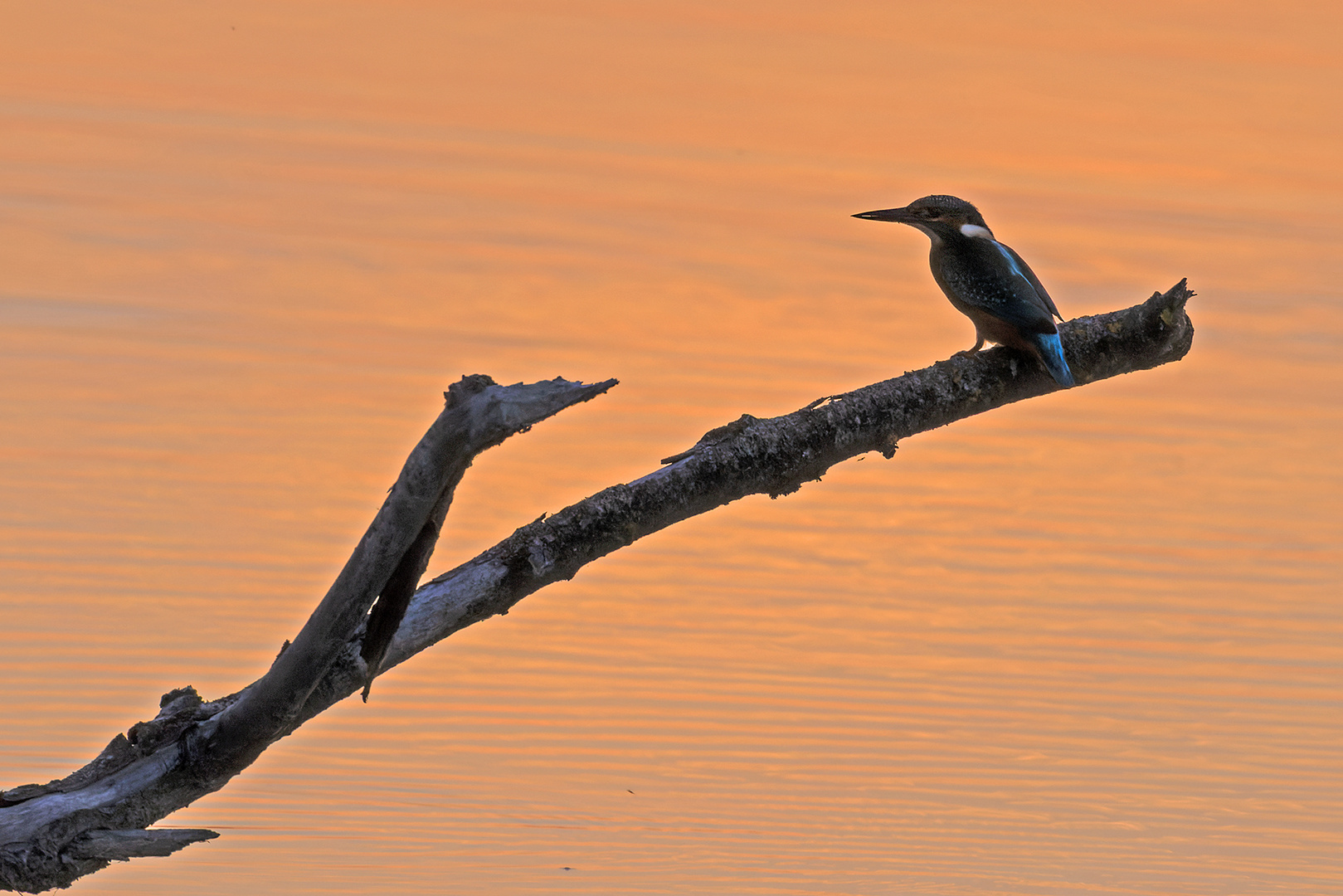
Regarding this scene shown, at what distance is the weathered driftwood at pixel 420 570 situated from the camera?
202 centimetres

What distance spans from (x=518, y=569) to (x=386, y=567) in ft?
1.24

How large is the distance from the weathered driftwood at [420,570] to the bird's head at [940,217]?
33 centimetres

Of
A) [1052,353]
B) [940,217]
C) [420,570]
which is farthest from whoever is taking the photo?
[940,217]

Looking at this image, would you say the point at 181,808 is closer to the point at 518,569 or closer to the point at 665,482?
the point at 518,569

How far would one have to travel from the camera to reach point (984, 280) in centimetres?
279

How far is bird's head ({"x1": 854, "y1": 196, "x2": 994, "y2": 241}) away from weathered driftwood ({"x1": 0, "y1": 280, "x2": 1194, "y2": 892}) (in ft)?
1.09

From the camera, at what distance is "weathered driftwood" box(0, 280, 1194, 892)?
6.63ft

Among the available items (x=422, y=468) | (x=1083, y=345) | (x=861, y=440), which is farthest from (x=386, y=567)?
(x=1083, y=345)

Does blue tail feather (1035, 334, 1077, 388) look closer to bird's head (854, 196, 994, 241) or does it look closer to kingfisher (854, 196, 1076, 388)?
kingfisher (854, 196, 1076, 388)

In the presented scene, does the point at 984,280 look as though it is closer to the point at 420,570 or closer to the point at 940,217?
the point at 940,217

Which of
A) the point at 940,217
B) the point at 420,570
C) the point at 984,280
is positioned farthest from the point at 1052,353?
the point at 420,570

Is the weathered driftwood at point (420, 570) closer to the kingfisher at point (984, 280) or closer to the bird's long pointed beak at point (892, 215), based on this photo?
the kingfisher at point (984, 280)

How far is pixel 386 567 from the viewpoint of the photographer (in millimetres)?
2094

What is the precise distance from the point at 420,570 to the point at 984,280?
1312 millimetres
